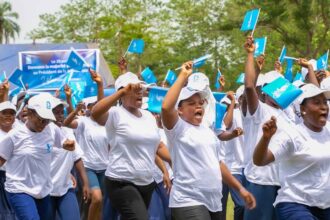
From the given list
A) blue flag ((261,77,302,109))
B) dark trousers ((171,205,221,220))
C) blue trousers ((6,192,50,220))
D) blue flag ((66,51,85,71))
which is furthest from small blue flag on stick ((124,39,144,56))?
blue flag ((261,77,302,109))

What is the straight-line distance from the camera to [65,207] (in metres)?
8.48

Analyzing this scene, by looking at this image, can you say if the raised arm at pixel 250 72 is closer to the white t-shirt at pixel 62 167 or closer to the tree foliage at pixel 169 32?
the white t-shirt at pixel 62 167

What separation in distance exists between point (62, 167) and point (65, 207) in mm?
650

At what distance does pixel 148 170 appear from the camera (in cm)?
823

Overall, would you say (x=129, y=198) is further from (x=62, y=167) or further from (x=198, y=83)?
(x=198, y=83)

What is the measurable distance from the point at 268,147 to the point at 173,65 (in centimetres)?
2880

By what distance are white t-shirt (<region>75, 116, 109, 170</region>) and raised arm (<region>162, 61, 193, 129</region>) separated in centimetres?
427

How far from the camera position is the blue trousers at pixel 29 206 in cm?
804

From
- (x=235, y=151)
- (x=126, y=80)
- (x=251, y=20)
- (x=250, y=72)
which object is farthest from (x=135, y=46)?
(x=250, y=72)

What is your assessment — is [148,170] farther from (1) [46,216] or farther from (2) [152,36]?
(2) [152,36]

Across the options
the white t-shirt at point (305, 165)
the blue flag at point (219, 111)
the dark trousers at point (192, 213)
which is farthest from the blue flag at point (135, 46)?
the white t-shirt at point (305, 165)

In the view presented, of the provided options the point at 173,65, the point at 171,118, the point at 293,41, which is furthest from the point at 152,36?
the point at 171,118

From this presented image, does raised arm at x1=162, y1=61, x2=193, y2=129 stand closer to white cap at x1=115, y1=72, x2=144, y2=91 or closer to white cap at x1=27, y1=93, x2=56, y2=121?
white cap at x1=115, y1=72, x2=144, y2=91

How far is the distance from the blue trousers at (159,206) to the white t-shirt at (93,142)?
1.40m
